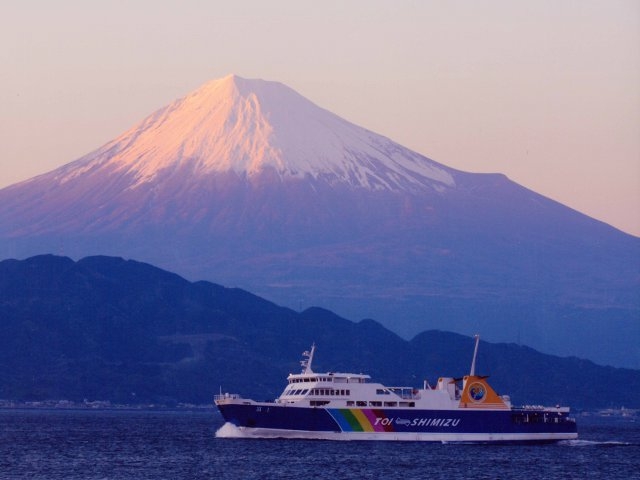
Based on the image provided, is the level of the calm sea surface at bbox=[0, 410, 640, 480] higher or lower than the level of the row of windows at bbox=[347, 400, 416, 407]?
lower

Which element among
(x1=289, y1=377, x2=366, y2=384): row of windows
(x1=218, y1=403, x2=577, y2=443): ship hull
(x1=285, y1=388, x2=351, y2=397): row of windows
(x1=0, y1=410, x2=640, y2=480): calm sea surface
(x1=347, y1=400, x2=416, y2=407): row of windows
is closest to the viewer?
(x1=0, y1=410, x2=640, y2=480): calm sea surface

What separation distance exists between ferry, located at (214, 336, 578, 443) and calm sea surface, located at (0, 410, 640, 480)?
102 centimetres

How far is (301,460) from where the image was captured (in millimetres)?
111000

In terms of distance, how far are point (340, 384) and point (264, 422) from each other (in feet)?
20.9

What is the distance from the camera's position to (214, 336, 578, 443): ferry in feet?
406

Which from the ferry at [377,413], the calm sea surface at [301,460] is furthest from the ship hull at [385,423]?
the calm sea surface at [301,460]

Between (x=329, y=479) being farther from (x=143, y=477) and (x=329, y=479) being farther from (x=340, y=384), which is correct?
(x=340, y=384)

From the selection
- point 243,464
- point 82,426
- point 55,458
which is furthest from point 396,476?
point 82,426

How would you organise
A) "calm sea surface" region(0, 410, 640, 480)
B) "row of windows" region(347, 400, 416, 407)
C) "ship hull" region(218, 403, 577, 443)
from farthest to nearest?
"row of windows" region(347, 400, 416, 407) < "ship hull" region(218, 403, 577, 443) < "calm sea surface" region(0, 410, 640, 480)

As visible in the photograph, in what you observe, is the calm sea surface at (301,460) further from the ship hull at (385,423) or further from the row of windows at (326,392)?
the row of windows at (326,392)

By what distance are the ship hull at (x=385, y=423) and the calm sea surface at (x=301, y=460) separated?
84 cm

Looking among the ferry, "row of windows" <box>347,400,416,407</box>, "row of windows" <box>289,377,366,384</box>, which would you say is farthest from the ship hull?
"row of windows" <box>289,377,366,384</box>

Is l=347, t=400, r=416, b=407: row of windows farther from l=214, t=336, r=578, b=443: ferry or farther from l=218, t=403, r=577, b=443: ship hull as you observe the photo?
l=218, t=403, r=577, b=443: ship hull

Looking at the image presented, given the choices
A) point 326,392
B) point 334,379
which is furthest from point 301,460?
point 334,379
